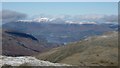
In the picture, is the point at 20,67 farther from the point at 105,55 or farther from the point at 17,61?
the point at 105,55

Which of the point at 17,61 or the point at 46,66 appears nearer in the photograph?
the point at 46,66

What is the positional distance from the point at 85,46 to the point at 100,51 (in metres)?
27.9

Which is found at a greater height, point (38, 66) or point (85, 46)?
point (38, 66)

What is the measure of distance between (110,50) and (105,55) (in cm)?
1387

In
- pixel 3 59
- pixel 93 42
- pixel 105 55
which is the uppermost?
pixel 3 59

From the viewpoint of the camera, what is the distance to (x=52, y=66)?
4322cm

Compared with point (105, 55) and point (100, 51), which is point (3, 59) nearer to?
point (105, 55)

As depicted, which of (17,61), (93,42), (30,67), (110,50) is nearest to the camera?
(30,67)

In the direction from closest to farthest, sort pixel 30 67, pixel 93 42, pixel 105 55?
pixel 30 67
pixel 105 55
pixel 93 42

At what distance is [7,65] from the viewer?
1715 inches

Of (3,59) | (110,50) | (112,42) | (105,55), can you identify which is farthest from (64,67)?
(112,42)

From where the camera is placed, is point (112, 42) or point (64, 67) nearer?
point (64, 67)

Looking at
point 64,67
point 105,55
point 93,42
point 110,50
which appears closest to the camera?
point 64,67

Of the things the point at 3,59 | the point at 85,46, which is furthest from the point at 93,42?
the point at 3,59
